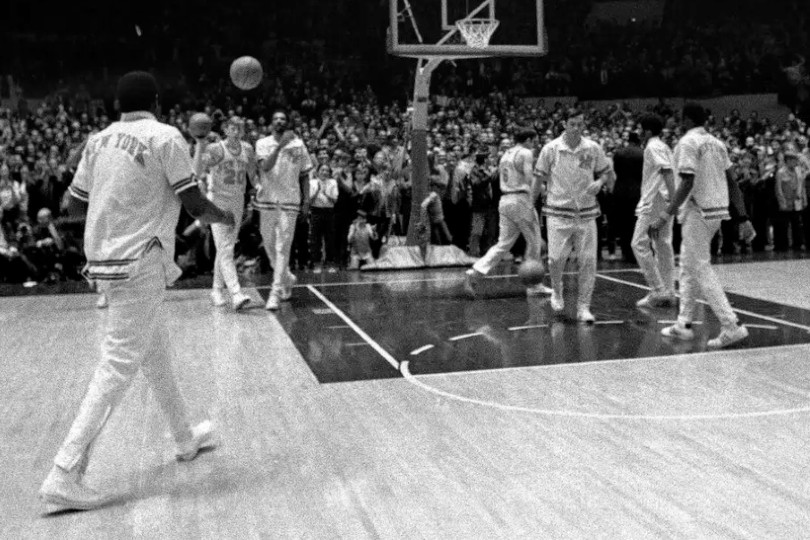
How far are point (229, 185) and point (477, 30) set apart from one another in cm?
482

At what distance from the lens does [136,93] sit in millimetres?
4570

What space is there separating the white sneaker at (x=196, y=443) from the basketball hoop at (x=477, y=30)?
28.8 feet

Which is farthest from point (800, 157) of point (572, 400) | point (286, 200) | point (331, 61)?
point (331, 61)

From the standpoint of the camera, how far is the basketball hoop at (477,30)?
12.7 metres

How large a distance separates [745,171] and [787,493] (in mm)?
11945

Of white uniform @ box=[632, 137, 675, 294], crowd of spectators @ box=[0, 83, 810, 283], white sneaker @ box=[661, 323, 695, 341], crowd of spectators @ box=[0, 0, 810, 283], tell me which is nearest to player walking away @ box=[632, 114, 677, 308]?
white uniform @ box=[632, 137, 675, 294]

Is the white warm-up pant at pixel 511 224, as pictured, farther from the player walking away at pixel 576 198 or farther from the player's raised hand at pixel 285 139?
→ the player's raised hand at pixel 285 139

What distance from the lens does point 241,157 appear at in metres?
9.79

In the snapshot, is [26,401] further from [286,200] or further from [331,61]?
[331,61]

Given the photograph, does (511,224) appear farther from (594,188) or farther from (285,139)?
(285,139)

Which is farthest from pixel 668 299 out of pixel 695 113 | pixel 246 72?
pixel 246 72

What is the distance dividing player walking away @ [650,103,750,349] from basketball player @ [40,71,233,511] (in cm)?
406

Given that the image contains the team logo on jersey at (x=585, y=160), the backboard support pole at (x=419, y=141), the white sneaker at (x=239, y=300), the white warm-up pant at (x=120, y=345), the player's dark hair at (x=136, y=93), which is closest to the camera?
the white warm-up pant at (x=120, y=345)

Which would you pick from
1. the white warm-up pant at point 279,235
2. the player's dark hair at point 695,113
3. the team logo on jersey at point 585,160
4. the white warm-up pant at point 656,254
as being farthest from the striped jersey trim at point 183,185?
the white warm-up pant at point 656,254
